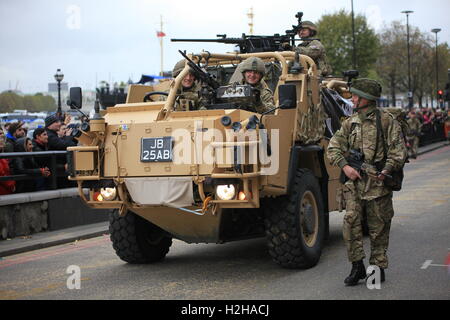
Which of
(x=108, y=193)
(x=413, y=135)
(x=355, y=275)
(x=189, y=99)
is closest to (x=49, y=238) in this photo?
(x=108, y=193)

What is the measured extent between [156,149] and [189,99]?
4.08 feet

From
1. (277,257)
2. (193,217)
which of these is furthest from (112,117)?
(277,257)

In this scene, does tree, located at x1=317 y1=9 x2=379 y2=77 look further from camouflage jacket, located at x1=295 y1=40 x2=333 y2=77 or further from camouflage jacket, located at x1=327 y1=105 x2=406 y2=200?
camouflage jacket, located at x1=327 y1=105 x2=406 y2=200

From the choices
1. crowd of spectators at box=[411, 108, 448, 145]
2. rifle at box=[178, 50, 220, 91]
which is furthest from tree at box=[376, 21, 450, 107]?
rifle at box=[178, 50, 220, 91]

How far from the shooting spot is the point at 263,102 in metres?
9.03

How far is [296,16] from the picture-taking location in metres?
12.4

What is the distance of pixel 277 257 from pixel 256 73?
7.09 ft

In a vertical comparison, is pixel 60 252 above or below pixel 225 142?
below

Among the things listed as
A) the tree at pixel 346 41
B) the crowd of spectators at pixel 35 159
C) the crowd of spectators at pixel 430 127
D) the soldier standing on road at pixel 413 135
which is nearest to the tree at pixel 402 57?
the tree at pixel 346 41

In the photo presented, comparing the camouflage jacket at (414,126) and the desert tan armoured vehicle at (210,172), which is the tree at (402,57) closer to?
the camouflage jacket at (414,126)

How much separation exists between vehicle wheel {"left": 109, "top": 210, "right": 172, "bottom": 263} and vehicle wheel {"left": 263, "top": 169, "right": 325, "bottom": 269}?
1552 millimetres

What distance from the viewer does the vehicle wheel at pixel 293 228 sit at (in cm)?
841

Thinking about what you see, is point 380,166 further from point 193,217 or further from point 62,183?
point 62,183

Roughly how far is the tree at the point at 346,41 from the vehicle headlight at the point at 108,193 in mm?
57201
